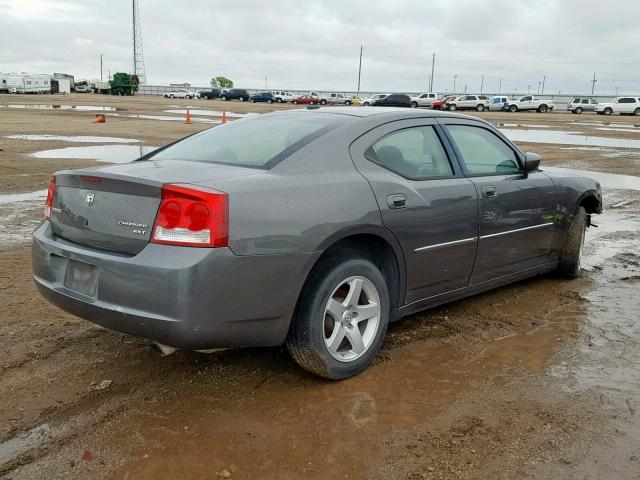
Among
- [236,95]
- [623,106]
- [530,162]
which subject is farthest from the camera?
[236,95]

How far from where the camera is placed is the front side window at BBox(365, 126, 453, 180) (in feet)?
13.0

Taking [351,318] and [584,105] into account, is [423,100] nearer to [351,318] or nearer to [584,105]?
[584,105]

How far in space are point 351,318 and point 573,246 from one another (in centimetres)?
282

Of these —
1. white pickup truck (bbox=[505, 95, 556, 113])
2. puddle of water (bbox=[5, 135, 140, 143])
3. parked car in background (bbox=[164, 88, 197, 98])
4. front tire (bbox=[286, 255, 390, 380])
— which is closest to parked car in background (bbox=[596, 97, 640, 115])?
white pickup truck (bbox=[505, 95, 556, 113])

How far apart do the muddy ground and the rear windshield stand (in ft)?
4.09

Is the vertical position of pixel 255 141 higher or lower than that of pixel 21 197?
higher

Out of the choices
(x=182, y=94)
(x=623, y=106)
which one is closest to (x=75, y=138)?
(x=623, y=106)

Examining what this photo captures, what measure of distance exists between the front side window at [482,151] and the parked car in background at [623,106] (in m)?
59.8

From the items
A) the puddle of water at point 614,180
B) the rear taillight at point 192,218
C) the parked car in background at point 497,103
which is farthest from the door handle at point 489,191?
the parked car in background at point 497,103

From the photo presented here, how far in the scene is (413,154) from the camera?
13.7 feet

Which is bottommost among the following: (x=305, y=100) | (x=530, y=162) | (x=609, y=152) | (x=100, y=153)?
(x=100, y=153)

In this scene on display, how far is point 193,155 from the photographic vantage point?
3.94m

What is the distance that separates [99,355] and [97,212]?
110cm

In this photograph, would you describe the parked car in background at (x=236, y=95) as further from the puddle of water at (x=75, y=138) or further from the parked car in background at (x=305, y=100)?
the puddle of water at (x=75, y=138)
